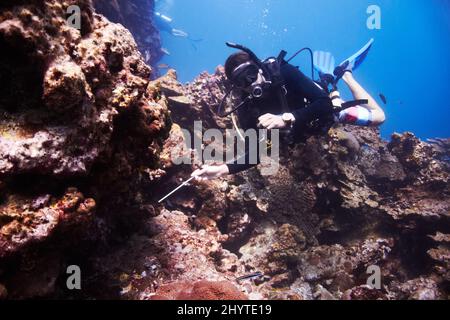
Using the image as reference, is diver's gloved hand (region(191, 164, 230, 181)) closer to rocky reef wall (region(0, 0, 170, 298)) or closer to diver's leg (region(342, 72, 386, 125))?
rocky reef wall (region(0, 0, 170, 298))

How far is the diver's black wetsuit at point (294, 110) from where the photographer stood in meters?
4.66

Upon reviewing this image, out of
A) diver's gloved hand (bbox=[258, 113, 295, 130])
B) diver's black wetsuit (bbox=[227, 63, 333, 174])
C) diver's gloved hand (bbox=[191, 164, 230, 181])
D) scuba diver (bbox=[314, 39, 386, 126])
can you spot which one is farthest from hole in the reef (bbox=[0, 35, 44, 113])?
scuba diver (bbox=[314, 39, 386, 126])

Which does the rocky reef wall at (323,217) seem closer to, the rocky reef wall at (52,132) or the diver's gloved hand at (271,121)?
the diver's gloved hand at (271,121)

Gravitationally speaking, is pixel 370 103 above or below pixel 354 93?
below

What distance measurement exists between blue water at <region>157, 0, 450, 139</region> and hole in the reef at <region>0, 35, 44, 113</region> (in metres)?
85.7

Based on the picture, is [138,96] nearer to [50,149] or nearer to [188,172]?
[50,149]

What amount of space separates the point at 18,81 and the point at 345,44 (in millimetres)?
128796

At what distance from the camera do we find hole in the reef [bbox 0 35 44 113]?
7.97ft

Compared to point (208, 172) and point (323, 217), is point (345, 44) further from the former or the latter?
point (208, 172)

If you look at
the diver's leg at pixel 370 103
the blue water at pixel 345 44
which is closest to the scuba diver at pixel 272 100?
Answer: the diver's leg at pixel 370 103

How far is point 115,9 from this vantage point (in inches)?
430

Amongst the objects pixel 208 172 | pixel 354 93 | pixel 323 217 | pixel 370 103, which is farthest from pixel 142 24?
pixel 323 217

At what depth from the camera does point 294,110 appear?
498 centimetres
